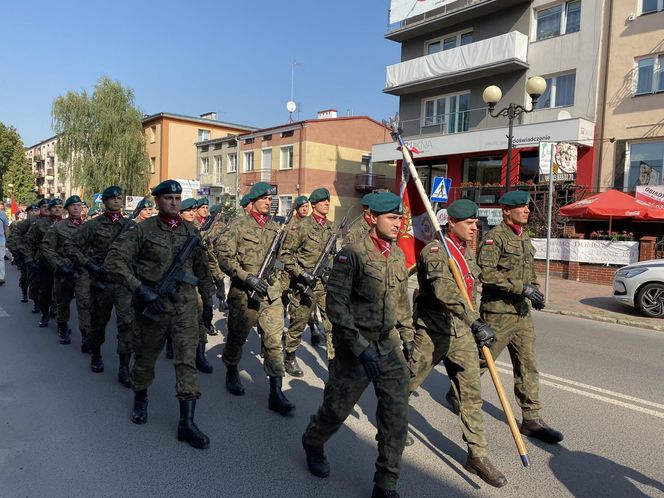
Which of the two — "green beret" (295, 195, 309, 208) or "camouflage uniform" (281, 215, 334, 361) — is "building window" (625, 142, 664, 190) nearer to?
"green beret" (295, 195, 309, 208)

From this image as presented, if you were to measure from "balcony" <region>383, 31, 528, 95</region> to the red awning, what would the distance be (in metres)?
7.70

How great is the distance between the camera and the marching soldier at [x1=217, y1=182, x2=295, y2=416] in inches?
189

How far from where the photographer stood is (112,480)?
3299mm

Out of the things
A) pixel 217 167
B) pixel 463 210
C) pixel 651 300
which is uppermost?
pixel 217 167

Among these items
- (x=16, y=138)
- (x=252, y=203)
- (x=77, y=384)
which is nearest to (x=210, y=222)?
(x=252, y=203)

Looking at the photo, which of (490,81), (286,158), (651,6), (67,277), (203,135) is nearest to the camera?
(67,277)

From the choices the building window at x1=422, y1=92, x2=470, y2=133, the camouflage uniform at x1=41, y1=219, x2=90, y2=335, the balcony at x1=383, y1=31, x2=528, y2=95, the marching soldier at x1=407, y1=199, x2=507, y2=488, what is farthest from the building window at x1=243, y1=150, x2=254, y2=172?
the marching soldier at x1=407, y1=199, x2=507, y2=488

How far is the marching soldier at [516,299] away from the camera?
13.5 feet

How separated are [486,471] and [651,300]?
8.22 m

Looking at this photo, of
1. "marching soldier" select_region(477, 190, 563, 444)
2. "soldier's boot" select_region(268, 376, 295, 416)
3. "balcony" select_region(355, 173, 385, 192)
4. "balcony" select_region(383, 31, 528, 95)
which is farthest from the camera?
"balcony" select_region(355, 173, 385, 192)

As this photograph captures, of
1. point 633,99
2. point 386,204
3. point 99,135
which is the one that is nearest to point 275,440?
point 386,204

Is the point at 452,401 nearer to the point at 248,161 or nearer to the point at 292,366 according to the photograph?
the point at 292,366

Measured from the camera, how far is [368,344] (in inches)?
116

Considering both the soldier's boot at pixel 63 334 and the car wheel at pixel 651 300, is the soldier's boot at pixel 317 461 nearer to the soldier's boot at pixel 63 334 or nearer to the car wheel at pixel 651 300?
the soldier's boot at pixel 63 334
